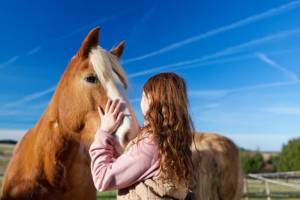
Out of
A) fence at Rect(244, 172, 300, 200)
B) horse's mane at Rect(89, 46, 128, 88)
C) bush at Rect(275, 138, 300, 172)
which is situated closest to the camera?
horse's mane at Rect(89, 46, 128, 88)

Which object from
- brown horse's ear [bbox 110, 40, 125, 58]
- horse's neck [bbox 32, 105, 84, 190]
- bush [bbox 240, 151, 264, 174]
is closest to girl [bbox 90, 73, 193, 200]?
horse's neck [bbox 32, 105, 84, 190]

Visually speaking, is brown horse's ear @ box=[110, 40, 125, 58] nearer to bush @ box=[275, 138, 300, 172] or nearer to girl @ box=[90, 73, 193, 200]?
girl @ box=[90, 73, 193, 200]

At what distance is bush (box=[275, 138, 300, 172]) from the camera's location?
25641mm

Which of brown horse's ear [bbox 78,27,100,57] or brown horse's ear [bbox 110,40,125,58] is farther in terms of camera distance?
A: brown horse's ear [bbox 110,40,125,58]

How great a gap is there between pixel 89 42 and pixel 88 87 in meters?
0.45

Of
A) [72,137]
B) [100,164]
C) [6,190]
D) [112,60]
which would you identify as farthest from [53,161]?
[100,164]

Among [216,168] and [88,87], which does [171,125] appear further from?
[88,87]

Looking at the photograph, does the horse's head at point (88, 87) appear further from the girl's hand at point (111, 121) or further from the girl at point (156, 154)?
the girl at point (156, 154)

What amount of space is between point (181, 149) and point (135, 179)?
0.28 meters

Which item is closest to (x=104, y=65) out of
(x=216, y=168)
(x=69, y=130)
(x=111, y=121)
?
(x=69, y=130)

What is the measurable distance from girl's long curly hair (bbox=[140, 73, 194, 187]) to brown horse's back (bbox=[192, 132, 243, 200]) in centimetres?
44

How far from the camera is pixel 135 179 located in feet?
6.13

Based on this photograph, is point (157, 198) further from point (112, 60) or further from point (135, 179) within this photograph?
point (112, 60)

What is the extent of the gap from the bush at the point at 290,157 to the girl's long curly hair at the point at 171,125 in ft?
84.2
